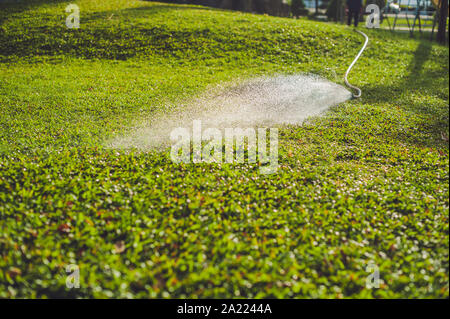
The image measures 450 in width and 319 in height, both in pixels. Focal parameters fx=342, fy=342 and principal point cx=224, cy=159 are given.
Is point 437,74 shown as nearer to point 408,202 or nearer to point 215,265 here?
point 408,202

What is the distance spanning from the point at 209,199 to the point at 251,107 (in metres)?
4.62

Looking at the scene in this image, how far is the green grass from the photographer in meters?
4.02

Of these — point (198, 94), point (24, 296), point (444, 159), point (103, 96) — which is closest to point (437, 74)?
point (444, 159)

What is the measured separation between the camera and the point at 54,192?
206 inches

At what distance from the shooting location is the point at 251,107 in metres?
9.39

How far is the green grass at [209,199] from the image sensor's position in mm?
4023
